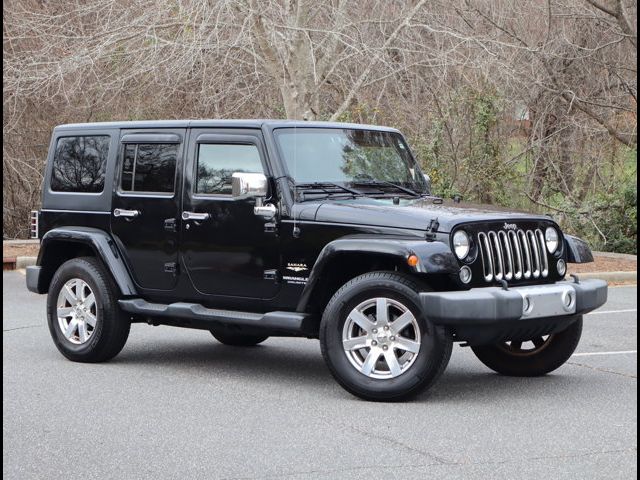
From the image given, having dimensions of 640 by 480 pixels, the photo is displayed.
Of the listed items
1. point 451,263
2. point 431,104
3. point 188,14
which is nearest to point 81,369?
point 451,263

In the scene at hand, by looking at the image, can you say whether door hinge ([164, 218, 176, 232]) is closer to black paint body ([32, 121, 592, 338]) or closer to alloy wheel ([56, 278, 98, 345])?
black paint body ([32, 121, 592, 338])

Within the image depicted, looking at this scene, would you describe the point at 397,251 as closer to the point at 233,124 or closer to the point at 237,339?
the point at 233,124

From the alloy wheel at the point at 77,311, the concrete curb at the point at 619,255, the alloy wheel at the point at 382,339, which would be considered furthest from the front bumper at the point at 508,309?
the concrete curb at the point at 619,255

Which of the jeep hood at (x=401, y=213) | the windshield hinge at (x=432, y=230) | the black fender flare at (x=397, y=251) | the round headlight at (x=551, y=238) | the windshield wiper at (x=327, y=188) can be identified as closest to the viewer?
the black fender flare at (x=397, y=251)

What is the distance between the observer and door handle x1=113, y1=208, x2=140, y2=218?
9461 mm

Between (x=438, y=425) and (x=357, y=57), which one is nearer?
(x=438, y=425)

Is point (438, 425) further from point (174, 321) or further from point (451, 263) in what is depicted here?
point (174, 321)

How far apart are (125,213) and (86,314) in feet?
2.90

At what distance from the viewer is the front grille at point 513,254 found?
8.08 metres

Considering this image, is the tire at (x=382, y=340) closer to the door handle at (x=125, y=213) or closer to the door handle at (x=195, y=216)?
the door handle at (x=195, y=216)

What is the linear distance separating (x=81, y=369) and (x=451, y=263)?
3257 mm

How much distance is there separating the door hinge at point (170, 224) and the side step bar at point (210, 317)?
1.88 feet

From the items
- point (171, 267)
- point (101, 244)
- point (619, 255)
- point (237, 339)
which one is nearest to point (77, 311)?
point (101, 244)

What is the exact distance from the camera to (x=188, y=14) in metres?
16.3
